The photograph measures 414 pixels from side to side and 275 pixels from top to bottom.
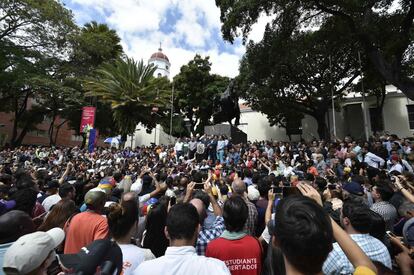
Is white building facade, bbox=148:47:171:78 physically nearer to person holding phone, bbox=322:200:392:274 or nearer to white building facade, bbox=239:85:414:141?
white building facade, bbox=239:85:414:141

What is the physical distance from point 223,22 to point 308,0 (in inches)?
203

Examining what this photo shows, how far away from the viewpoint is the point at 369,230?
2.35m

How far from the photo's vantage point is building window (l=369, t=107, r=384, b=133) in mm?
27672

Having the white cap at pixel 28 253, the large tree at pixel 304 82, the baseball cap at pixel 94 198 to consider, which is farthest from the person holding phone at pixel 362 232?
the large tree at pixel 304 82

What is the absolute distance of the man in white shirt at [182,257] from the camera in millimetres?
1753

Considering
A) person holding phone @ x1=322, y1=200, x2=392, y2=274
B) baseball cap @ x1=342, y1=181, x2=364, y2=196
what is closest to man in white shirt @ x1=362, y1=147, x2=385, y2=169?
baseball cap @ x1=342, y1=181, x2=364, y2=196

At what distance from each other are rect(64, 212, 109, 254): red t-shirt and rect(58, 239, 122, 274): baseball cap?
0.98m

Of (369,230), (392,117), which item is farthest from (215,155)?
(392,117)

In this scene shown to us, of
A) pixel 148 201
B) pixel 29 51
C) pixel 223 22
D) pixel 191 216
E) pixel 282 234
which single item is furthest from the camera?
pixel 29 51

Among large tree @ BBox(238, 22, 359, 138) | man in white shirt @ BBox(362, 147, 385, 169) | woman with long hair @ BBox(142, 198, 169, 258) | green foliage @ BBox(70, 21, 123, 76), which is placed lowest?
woman with long hair @ BBox(142, 198, 169, 258)

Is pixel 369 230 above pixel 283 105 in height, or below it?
below

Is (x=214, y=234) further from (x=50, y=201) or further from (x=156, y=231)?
(x=50, y=201)

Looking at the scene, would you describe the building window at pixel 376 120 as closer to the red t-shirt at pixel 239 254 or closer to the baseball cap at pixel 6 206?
the red t-shirt at pixel 239 254

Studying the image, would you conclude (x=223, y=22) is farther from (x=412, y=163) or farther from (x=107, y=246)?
(x=107, y=246)
